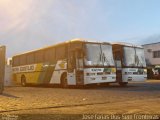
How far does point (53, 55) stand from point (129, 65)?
5.35 m

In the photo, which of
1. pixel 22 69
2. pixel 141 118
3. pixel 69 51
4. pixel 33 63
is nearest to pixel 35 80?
pixel 33 63

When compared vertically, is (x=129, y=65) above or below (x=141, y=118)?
above

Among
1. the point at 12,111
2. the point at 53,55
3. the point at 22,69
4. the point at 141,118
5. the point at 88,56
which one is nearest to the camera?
the point at 141,118

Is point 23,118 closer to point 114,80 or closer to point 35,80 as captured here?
point 114,80

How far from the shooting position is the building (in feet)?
192

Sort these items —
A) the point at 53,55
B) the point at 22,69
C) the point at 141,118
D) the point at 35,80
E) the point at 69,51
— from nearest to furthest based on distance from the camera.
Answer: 1. the point at 141,118
2. the point at 69,51
3. the point at 53,55
4. the point at 35,80
5. the point at 22,69

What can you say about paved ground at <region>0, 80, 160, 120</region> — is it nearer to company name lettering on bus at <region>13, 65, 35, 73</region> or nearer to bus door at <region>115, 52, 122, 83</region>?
bus door at <region>115, 52, 122, 83</region>

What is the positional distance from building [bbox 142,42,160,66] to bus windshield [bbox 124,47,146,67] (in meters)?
35.0

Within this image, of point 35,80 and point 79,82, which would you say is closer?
point 79,82

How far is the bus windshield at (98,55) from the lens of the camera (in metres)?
21.3

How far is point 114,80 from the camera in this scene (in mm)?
22672

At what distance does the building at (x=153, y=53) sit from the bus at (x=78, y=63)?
117 ft

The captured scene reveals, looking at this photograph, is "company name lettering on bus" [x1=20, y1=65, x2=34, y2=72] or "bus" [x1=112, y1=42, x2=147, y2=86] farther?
"company name lettering on bus" [x1=20, y1=65, x2=34, y2=72]

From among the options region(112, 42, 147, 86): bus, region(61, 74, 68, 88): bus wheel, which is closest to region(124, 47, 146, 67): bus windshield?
region(112, 42, 147, 86): bus
